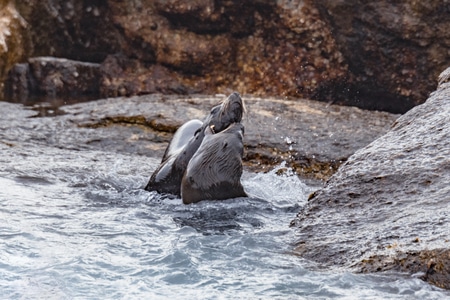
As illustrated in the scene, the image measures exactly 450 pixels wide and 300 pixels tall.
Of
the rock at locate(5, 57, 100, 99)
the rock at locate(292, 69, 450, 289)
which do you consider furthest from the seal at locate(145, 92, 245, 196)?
the rock at locate(5, 57, 100, 99)

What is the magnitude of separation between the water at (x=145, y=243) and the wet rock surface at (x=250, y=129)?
0.83 m

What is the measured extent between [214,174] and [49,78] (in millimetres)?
5866

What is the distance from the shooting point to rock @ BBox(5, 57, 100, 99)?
34.8 ft

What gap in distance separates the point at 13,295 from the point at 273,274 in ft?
3.93

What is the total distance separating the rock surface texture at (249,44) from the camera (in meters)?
10.2

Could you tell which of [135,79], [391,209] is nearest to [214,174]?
[391,209]

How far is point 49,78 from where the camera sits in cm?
1066

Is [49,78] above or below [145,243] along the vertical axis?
above

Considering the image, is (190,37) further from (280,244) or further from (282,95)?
(280,244)

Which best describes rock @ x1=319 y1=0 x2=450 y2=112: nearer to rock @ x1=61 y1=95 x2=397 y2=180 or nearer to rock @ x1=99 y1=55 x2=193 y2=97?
rock @ x1=61 y1=95 x2=397 y2=180

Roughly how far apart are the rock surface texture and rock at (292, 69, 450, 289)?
5.45 m

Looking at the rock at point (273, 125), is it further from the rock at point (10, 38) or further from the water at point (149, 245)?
the rock at point (10, 38)

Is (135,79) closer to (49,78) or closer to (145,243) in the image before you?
(49,78)

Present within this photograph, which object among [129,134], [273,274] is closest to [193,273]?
[273,274]
